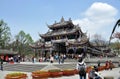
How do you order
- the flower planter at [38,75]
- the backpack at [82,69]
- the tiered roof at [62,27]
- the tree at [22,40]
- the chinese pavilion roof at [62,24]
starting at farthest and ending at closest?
1. the tree at [22,40]
2. the chinese pavilion roof at [62,24]
3. the tiered roof at [62,27]
4. the flower planter at [38,75]
5. the backpack at [82,69]

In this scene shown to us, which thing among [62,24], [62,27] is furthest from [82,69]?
[62,27]

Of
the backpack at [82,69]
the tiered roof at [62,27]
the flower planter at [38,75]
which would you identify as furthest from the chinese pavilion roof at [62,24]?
the backpack at [82,69]

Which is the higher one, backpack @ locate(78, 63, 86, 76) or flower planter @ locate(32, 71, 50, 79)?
backpack @ locate(78, 63, 86, 76)

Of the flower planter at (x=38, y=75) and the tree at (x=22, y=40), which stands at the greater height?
the tree at (x=22, y=40)

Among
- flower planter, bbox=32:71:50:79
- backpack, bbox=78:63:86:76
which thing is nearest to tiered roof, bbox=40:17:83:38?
flower planter, bbox=32:71:50:79

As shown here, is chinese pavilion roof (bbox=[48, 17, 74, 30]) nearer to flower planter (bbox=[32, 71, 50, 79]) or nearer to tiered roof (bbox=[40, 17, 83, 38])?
tiered roof (bbox=[40, 17, 83, 38])

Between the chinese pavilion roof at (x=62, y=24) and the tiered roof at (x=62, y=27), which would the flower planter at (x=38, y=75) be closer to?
the tiered roof at (x=62, y=27)

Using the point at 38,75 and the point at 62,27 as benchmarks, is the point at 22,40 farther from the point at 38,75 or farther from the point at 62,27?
the point at 38,75

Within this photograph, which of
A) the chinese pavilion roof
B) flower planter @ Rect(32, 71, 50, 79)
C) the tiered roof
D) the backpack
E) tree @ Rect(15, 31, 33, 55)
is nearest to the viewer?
the backpack

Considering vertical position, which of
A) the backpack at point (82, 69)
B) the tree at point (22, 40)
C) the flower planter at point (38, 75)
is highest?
the tree at point (22, 40)

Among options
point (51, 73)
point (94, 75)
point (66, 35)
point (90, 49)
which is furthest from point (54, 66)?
point (66, 35)

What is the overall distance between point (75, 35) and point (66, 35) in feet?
7.58

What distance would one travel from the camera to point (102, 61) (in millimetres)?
38094

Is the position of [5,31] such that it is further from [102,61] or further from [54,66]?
[54,66]
